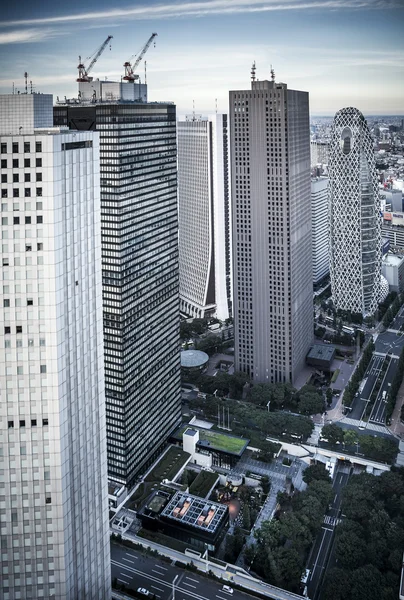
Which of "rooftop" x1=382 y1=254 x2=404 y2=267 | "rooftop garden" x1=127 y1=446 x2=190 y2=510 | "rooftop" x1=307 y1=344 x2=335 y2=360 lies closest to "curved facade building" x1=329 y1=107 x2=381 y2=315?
"rooftop" x1=382 y1=254 x2=404 y2=267

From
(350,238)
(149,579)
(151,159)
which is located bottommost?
(149,579)

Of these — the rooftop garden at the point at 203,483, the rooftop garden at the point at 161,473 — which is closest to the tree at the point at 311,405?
the rooftop garden at the point at 203,483

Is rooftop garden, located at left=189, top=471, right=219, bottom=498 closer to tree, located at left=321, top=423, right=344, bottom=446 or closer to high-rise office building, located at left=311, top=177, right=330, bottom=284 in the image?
tree, located at left=321, top=423, right=344, bottom=446

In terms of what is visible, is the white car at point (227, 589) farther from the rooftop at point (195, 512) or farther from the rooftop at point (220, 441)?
the rooftop at point (220, 441)

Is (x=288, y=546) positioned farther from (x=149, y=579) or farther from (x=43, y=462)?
(x=43, y=462)

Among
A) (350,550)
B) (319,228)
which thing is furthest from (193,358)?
(319,228)

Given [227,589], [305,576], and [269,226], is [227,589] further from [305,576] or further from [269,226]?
[269,226]

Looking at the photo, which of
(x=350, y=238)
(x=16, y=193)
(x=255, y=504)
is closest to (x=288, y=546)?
(x=255, y=504)
